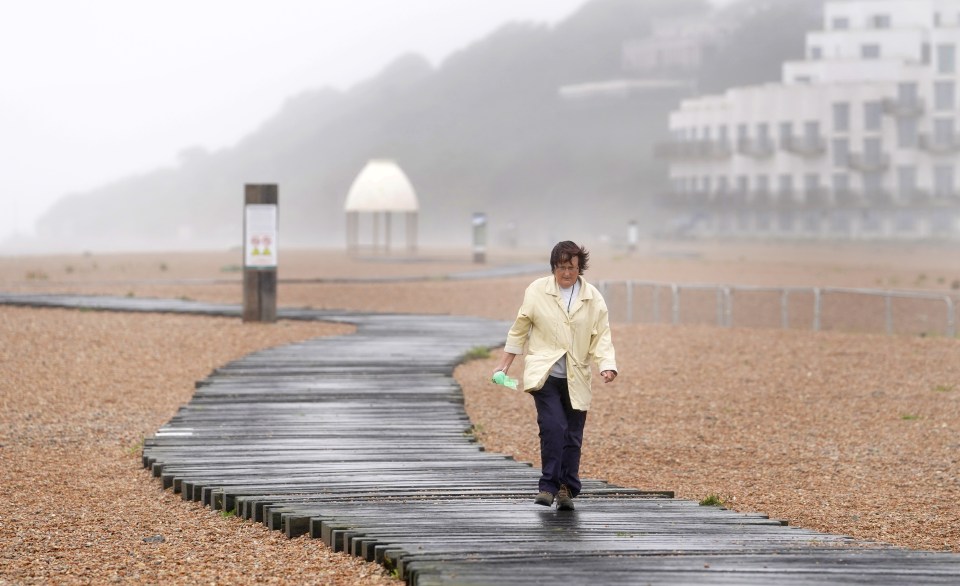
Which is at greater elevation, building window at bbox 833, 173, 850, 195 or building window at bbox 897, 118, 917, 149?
building window at bbox 897, 118, 917, 149

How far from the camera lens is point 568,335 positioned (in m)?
8.09

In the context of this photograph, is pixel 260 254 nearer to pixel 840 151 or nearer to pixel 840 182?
pixel 840 182

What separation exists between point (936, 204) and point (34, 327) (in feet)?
178

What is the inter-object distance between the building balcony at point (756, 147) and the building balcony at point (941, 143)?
6999 millimetres

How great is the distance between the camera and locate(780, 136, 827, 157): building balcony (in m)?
69.9

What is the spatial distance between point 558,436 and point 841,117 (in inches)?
2501

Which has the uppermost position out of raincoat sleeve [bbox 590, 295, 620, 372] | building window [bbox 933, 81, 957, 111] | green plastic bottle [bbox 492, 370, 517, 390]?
building window [bbox 933, 81, 957, 111]

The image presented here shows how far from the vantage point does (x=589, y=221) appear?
106 m

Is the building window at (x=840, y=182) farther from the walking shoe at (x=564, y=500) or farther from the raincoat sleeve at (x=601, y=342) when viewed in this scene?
the walking shoe at (x=564, y=500)

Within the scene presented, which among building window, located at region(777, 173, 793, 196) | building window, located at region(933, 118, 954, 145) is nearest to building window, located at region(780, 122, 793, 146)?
building window, located at region(777, 173, 793, 196)

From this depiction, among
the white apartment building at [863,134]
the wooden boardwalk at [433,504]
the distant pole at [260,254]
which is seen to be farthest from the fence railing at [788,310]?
the white apartment building at [863,134]

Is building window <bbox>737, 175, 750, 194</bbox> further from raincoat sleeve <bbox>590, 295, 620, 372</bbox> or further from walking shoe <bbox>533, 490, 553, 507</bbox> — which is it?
walking shoe <bbox>533, 490, 553, 507</bbox>

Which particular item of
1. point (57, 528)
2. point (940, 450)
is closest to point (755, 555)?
point (57, 528)

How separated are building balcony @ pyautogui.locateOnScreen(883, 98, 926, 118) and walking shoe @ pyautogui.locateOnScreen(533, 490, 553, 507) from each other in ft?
206
